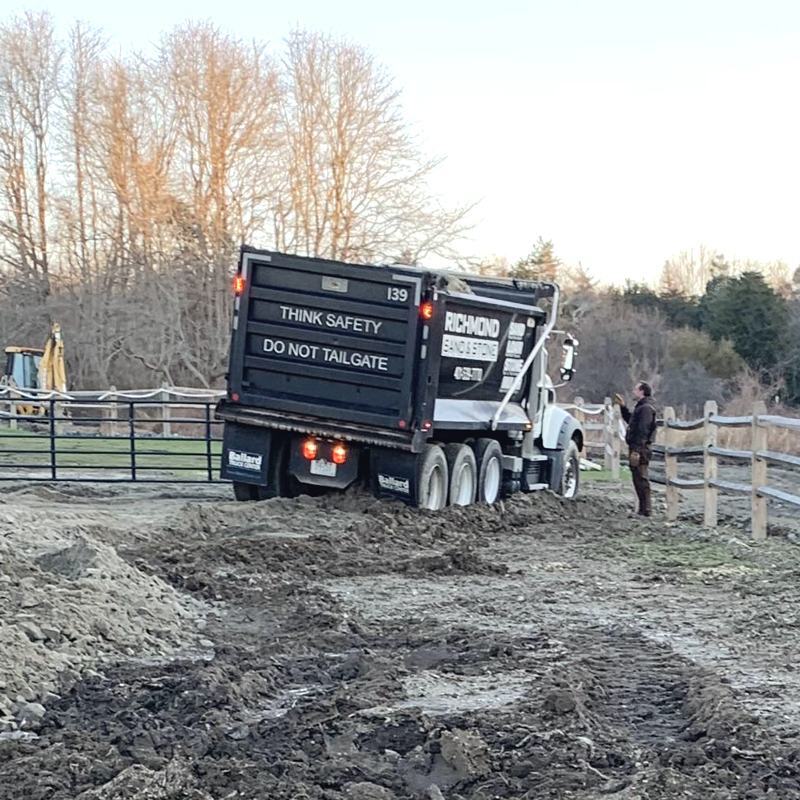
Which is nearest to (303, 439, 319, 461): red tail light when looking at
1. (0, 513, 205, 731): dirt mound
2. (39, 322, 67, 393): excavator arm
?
(0, 513, 205, 731): dirt mound

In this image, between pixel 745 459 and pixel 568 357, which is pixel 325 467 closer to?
pixel 745 459

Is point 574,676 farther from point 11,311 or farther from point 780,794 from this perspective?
point 11,311

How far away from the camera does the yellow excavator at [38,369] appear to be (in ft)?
126

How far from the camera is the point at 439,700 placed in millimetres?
6727

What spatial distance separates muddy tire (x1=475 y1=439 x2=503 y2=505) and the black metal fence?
14.3ft

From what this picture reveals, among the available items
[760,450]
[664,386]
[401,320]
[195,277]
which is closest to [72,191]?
[195,277]

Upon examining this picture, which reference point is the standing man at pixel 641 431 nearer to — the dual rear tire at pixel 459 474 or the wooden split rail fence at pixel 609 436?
the dual rear tire at pixel 459 474

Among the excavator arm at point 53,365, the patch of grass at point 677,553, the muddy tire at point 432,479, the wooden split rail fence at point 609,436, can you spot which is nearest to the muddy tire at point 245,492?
the muddy tire at point 432,479

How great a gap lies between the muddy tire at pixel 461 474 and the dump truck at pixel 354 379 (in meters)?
0.02

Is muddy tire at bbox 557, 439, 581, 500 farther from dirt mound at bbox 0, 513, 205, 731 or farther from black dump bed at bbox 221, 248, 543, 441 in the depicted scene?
dirt mound at bbox 0, 513, 205, 731

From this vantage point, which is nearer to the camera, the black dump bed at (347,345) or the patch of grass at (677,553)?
the patch of grass at (677,553)

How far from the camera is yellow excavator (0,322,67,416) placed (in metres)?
38.4

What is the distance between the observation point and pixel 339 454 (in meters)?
15.8

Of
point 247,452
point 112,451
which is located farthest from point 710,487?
point 112,451
